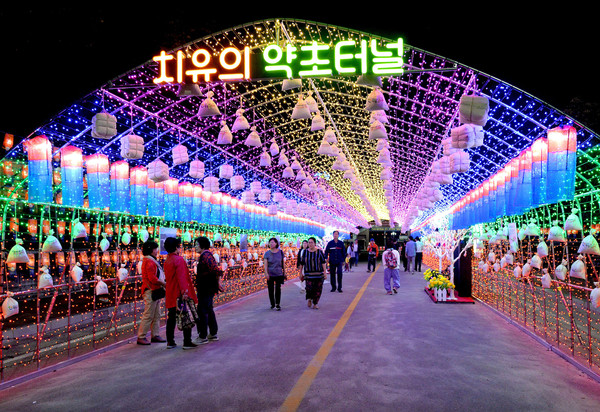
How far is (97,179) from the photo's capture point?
9.59 meters

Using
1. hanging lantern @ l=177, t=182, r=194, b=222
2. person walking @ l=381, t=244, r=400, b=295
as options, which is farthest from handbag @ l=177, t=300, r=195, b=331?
person walking @ l=381, t=244, r=400, b=295

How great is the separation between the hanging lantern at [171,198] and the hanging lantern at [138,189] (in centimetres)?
131

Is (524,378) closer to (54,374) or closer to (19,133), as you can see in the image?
(54,374)

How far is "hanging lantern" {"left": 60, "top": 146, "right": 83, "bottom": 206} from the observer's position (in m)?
8.53

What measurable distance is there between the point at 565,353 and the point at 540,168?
8.46 ft

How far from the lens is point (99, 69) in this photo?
24.0ft

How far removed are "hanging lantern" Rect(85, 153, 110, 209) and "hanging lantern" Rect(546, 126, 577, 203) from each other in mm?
8528

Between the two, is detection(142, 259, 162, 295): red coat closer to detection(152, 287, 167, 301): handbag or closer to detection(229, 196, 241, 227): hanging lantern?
detection(152, 287, 167, 301): handbag

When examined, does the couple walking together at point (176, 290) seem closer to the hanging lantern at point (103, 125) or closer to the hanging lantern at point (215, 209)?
the hanging lantern at point (103, 125)

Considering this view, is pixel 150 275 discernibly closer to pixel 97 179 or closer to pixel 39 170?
pixel 39 170

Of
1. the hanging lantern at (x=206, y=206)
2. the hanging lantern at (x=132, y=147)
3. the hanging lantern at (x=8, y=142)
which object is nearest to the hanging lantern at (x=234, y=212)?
the hanging lantern at (x=206, y=206)

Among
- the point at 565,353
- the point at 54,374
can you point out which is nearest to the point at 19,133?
the point at 54,374

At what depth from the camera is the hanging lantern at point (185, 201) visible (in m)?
13.2

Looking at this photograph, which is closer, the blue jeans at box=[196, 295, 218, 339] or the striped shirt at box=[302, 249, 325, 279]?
the blue jeans at box=[196, 295, 218, 339]
